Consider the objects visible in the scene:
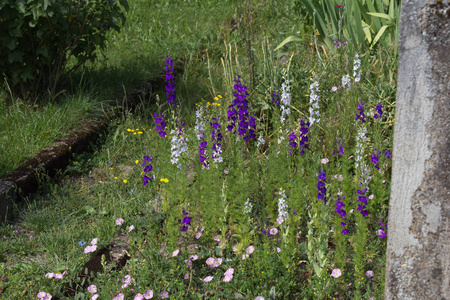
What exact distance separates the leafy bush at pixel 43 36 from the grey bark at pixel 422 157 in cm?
359

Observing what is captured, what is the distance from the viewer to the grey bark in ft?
5.24

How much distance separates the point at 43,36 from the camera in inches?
190

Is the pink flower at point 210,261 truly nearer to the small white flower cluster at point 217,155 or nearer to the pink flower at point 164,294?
the pink flower at point 164,294

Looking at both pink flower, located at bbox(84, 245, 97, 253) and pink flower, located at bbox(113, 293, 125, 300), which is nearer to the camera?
pink flower, located at bbox(113, 293, 125, 300)

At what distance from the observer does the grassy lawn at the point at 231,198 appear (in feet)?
9.12

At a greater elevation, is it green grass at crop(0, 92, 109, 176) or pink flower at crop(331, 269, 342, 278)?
green grass at crop(0, 92, 109, 176)

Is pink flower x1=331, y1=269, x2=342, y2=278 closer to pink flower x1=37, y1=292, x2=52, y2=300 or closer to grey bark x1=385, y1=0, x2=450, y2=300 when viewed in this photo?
grey bark x1=385, y1=0, x2=450, y2=300

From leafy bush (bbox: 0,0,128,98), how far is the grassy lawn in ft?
1.07

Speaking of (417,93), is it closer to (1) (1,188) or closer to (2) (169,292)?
(2) (169,292)

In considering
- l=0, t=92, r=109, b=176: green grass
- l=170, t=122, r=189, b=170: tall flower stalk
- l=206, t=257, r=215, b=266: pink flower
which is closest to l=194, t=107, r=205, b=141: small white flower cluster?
l=170, t=122, r=189, b=170: tall flower stalk

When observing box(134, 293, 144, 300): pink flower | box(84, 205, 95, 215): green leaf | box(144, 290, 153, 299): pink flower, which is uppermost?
box(144, 290, 153, 299): pink flower

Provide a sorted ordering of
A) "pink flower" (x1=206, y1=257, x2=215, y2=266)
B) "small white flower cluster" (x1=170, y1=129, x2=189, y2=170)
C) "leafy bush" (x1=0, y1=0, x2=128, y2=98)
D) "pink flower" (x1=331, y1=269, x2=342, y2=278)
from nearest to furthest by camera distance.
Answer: "pink flower" (x1=331, y1=269, x2=342, y2=278) < "pink flower" (x1=206, y1=257, x2=215, y2=266) < "small white flower cluster" (x1=170, y1=129, x2=189, y2=170) < "leafy bush" (x1=0, y1=0, x2=128, y2=98)

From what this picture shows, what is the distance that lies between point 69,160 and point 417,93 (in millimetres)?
3506

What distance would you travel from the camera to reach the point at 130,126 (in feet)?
16.0
